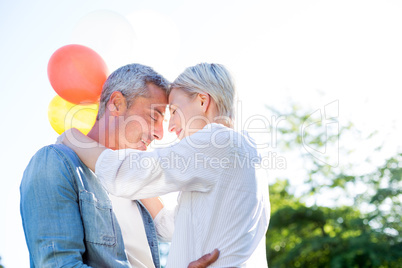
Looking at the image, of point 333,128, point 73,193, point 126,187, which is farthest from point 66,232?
point 333,128

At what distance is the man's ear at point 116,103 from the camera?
265cm

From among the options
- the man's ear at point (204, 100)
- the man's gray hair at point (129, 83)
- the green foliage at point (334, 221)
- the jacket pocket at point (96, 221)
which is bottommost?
the green foliage at point (334, 221)

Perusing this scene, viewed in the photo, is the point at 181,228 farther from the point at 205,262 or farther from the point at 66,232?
the point at 66,232

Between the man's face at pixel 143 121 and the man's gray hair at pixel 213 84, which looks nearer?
the man's gray hair at pixel 213 84

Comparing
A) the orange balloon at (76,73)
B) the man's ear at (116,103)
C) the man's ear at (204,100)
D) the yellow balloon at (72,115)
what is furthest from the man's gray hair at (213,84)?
the yellow balloon at (72,115)

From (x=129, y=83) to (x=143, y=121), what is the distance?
0.25 meters

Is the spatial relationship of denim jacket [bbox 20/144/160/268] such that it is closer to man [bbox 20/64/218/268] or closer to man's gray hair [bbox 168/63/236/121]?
man [bbox 20/64/218/268]

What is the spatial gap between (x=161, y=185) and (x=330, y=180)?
1663 cm

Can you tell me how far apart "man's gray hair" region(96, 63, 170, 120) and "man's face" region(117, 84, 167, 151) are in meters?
0.03

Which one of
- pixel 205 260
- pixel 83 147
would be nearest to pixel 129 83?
pixel 83 147

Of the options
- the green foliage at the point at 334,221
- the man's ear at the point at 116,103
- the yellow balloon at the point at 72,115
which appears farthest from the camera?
the green foliage at the point at 334,221

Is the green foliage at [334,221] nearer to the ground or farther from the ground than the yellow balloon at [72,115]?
nearer to the ground

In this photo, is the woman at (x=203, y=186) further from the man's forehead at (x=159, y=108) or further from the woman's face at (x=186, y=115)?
the man's forehead at (x=159, y=108)

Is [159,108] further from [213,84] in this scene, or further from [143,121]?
[213,84]
